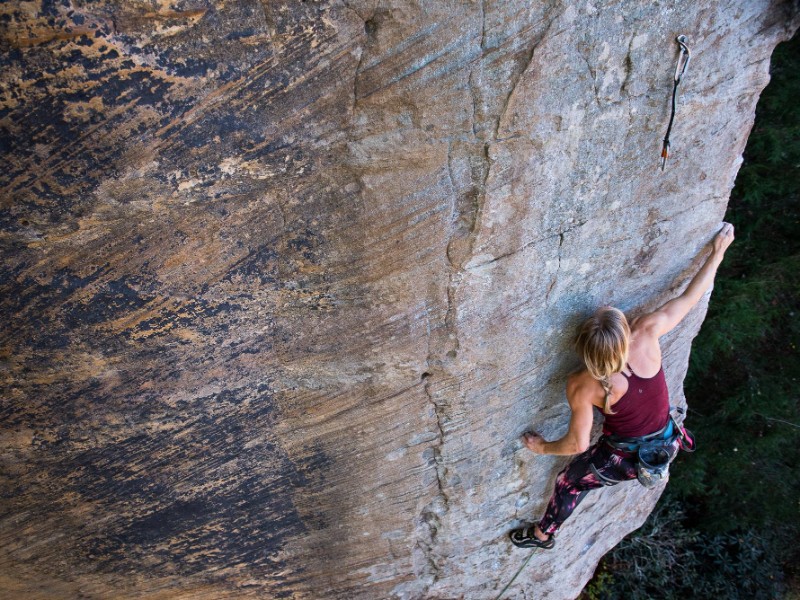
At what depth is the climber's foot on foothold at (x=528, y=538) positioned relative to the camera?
125 inches

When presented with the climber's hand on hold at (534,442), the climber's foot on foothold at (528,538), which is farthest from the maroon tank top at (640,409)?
the climber's foot on foothold at (528,538)

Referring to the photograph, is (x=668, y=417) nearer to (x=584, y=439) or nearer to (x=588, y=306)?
(x=584, y=439)

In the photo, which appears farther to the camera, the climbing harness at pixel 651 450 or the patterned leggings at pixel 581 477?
the patterned leggings at pixel 581 477

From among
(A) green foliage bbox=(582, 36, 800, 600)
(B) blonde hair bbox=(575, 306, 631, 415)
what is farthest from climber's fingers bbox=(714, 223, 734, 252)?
(A) green foliage bbox=(582, 36, 800, 600)

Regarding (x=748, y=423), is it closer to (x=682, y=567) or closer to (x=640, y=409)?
(x=682, y=567)

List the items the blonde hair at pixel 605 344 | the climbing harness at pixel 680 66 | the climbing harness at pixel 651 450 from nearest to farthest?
the climbing harness at pixel 680 66
the blonde hair at pixel 605 344
the climbing harness at pixel 651 450

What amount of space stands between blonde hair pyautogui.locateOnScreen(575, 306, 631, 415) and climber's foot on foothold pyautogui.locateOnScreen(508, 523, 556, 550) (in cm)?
125

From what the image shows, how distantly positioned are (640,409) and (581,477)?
60 centimetres

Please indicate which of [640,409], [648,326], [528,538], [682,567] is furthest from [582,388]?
[682,567]

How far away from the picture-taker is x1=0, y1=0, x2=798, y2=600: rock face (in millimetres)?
1693

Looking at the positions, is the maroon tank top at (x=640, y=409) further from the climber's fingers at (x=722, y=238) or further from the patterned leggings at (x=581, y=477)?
the climber's fingers at (x=722, y=238)

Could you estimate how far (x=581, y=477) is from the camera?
2887 millimetres

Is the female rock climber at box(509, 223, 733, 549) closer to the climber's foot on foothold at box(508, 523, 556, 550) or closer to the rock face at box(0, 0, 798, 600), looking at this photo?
the rock face at box(0, 0, 798, 600)

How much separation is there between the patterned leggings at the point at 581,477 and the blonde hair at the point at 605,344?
565 millimetres
